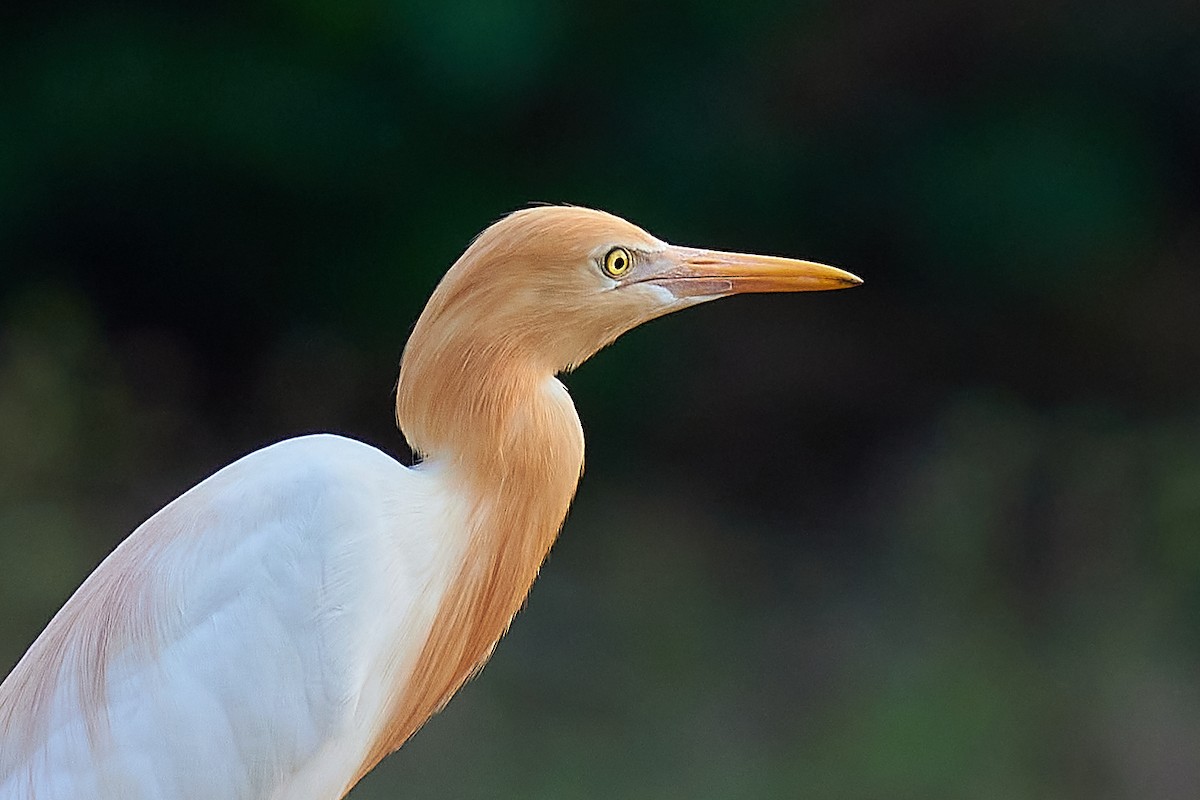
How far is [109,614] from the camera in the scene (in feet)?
4.02

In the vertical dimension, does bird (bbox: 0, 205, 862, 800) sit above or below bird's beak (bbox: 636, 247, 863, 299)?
below

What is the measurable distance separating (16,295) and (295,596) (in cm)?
210

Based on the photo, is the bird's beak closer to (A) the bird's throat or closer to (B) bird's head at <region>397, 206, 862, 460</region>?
(B) bird's head at <region>397, 206, 862, 460</region>

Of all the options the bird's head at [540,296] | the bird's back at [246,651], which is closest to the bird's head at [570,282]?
the bird's head at [540,296]

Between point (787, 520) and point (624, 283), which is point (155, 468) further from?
point (624, 283)

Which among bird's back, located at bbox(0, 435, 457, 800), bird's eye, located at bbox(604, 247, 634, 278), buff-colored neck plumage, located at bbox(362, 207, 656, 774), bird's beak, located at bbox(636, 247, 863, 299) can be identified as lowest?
bird's back, located at bbox(0, 435, 457, 800)

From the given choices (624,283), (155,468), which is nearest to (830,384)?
(155,468)

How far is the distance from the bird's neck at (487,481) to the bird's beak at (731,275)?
14cm

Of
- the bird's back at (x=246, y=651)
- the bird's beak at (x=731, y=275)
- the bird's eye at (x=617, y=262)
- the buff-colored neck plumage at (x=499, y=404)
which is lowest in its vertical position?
the bird's back at (x=246, y=651)

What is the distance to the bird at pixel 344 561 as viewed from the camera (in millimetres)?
1186

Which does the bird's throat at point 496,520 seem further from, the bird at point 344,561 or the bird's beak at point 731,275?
the bird's beak at point 731,275

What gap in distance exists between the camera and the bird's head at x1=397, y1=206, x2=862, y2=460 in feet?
3.95

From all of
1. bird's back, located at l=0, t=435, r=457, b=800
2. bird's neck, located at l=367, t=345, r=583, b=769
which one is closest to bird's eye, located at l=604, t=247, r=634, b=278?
bird's neck, located at l=367, t=345, r=583, b=769

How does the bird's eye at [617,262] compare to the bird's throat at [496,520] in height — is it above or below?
above
